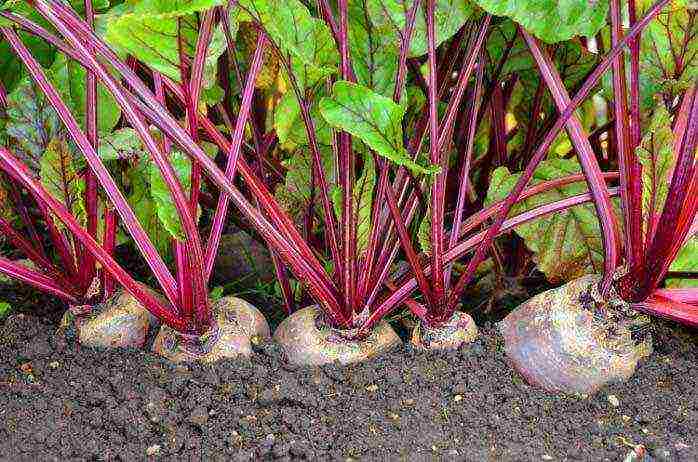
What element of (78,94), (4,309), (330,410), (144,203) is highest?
(78,94)

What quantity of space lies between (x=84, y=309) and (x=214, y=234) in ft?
1.15

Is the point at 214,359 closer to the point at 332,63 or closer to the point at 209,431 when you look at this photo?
the point at 209,431

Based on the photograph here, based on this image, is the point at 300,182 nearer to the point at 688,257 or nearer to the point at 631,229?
the point at 631,229

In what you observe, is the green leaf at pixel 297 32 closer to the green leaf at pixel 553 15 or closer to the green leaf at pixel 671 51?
the green leaf at pixel 553 15

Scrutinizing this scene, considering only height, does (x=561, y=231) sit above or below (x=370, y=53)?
below

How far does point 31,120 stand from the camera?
5.26 feet

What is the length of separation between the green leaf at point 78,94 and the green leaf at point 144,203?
0.11 meters

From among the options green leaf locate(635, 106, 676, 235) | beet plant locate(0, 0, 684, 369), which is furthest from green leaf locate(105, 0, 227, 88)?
green leaf locate(635, 106, 676, 235)

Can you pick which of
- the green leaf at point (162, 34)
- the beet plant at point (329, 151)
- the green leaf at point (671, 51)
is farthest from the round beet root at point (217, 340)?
→ the green leaf at point (671, 51)

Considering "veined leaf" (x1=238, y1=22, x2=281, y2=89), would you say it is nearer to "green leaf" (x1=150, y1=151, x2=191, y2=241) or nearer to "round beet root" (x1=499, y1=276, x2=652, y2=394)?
"green leaf" (x1=150, y1=151, x2=191, y2=241)

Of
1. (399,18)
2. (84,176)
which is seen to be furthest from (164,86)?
(399,18)

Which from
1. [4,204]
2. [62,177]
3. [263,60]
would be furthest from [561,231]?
[4,204]

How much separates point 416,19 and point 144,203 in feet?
2.21

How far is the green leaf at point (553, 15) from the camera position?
1340mm
